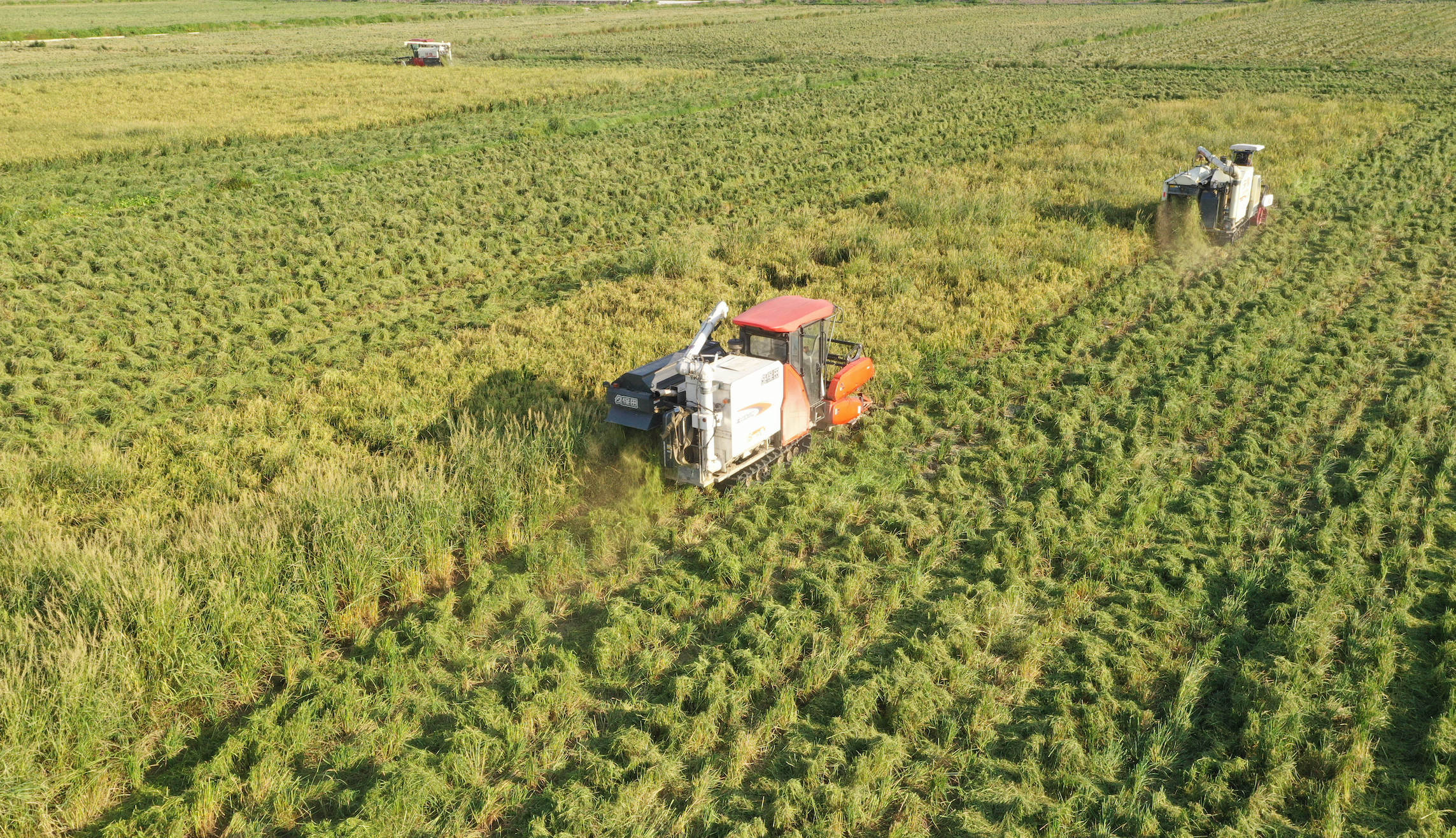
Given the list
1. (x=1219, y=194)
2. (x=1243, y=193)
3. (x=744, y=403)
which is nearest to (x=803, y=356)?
(x=744, y=403)

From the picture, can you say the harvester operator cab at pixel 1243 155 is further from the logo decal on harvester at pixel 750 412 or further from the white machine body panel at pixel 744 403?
the logo decal on harvester at pixel 750 412

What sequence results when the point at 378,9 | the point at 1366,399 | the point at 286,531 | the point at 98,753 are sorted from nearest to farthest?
the point at 98,753 < the point at 286,531 < the point at 1366,399 < the point at 378,9

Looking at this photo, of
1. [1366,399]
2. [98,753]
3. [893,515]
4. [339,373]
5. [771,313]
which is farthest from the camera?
[339,373]

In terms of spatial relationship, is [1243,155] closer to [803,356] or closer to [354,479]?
[803,356]

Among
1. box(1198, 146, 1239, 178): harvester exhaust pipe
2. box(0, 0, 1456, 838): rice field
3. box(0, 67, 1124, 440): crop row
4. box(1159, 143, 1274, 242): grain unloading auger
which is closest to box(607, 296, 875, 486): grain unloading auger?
box(0, 0, 1456, 838): rice field

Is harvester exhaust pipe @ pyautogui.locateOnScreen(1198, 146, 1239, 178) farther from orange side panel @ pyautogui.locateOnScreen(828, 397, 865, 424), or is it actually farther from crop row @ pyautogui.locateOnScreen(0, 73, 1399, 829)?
orange side panel @ pyautogui.locateOnScreen(828, 397, 865, 424)

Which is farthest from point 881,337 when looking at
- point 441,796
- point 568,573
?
point 441,796

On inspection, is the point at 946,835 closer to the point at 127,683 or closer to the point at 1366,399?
the point at 127,683
